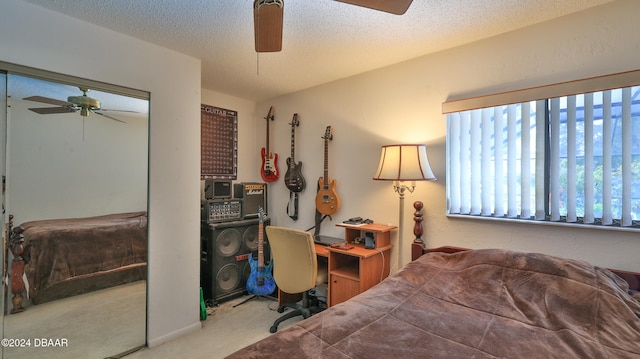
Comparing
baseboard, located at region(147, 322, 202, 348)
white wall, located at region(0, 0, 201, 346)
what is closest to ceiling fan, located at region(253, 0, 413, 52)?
white wall, located at region(0, 0, 201, 346)

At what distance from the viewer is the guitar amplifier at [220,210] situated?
2900 mm

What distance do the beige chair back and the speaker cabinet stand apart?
2.50ft

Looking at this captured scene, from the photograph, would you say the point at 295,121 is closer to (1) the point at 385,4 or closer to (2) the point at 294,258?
(2) the point at 294,258

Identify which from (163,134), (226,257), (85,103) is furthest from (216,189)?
(85,103)

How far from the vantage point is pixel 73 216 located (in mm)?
1953

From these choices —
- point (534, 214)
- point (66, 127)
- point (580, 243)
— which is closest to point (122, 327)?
point (66, 127)

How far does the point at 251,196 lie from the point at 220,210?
417mm

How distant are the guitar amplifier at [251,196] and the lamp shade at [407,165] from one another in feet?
5.31

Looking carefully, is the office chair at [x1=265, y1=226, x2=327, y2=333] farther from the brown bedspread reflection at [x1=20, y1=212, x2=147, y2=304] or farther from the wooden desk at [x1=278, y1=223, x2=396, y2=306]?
the brown bedspread reflection at [x1=20, y1=212, x2=147, y2=304]

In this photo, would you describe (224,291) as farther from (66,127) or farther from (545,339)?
(545,339)

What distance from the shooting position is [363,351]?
1032mm

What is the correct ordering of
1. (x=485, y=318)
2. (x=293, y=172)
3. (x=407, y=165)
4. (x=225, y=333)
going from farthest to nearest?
(x=293, y=172)
(x=225, y=333)
(x=407, y=165)
(x=485, y=318)

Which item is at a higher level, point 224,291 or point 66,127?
point 66,127

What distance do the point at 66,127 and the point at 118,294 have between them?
1.23 m
